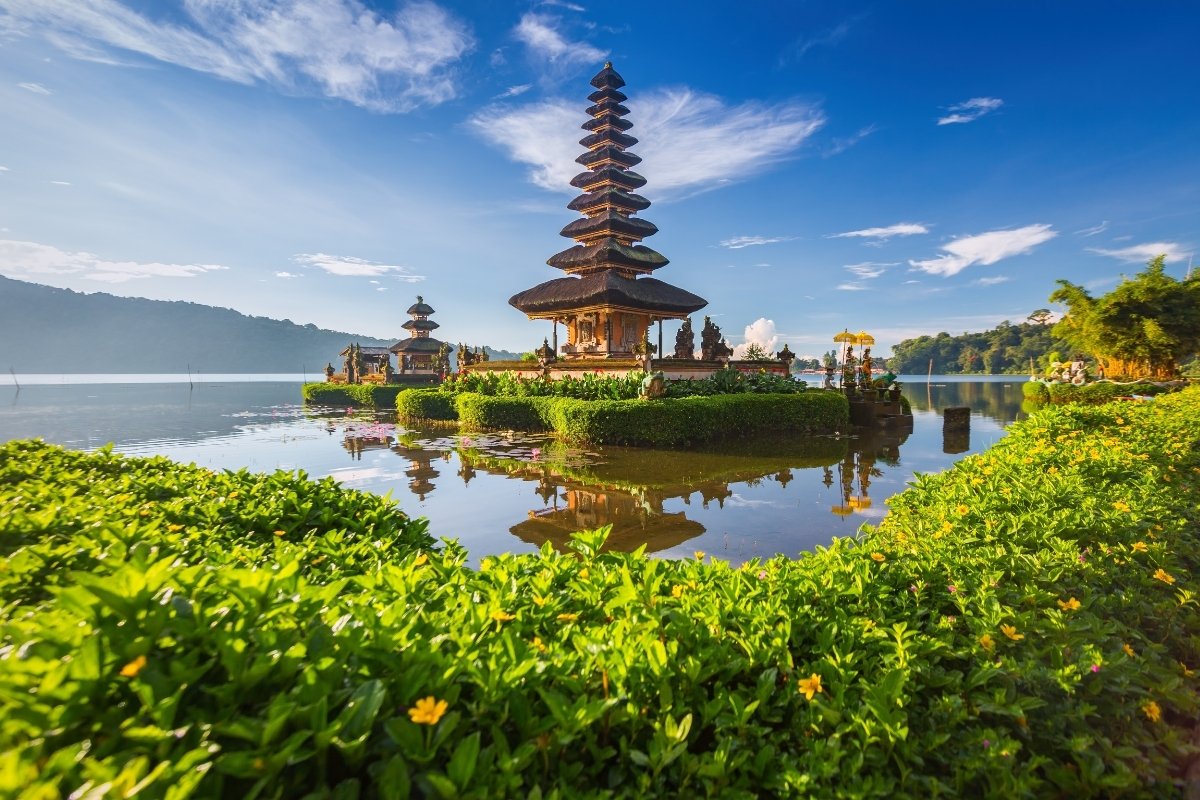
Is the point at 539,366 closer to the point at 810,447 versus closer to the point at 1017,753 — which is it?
the point at 810,447

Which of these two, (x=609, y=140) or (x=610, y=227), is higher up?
(x=609, y=140)

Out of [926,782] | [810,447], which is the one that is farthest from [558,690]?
[810,447]

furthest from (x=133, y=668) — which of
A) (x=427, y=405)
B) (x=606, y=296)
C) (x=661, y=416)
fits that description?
(x=606, y=296)

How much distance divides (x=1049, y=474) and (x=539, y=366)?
2030 cm

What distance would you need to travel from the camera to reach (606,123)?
97.3 feet

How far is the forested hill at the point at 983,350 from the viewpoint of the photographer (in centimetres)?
8369

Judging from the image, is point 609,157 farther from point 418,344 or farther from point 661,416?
point 418,344

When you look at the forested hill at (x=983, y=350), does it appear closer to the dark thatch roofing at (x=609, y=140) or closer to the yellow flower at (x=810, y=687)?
the dark thatch roofing at (x=609, y=140)

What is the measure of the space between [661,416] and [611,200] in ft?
59.0

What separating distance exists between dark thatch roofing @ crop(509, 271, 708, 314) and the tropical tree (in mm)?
22516

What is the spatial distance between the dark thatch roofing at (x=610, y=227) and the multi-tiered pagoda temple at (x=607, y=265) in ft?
0.16

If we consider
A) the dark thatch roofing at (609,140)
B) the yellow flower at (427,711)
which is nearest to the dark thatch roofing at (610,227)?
the dark thatch roofing at (609,140)

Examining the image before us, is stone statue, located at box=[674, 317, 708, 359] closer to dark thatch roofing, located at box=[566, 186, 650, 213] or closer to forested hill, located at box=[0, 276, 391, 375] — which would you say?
dark thatch roofing, located at box=[566, 186, 650, 213]

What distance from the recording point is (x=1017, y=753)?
1684 mm
